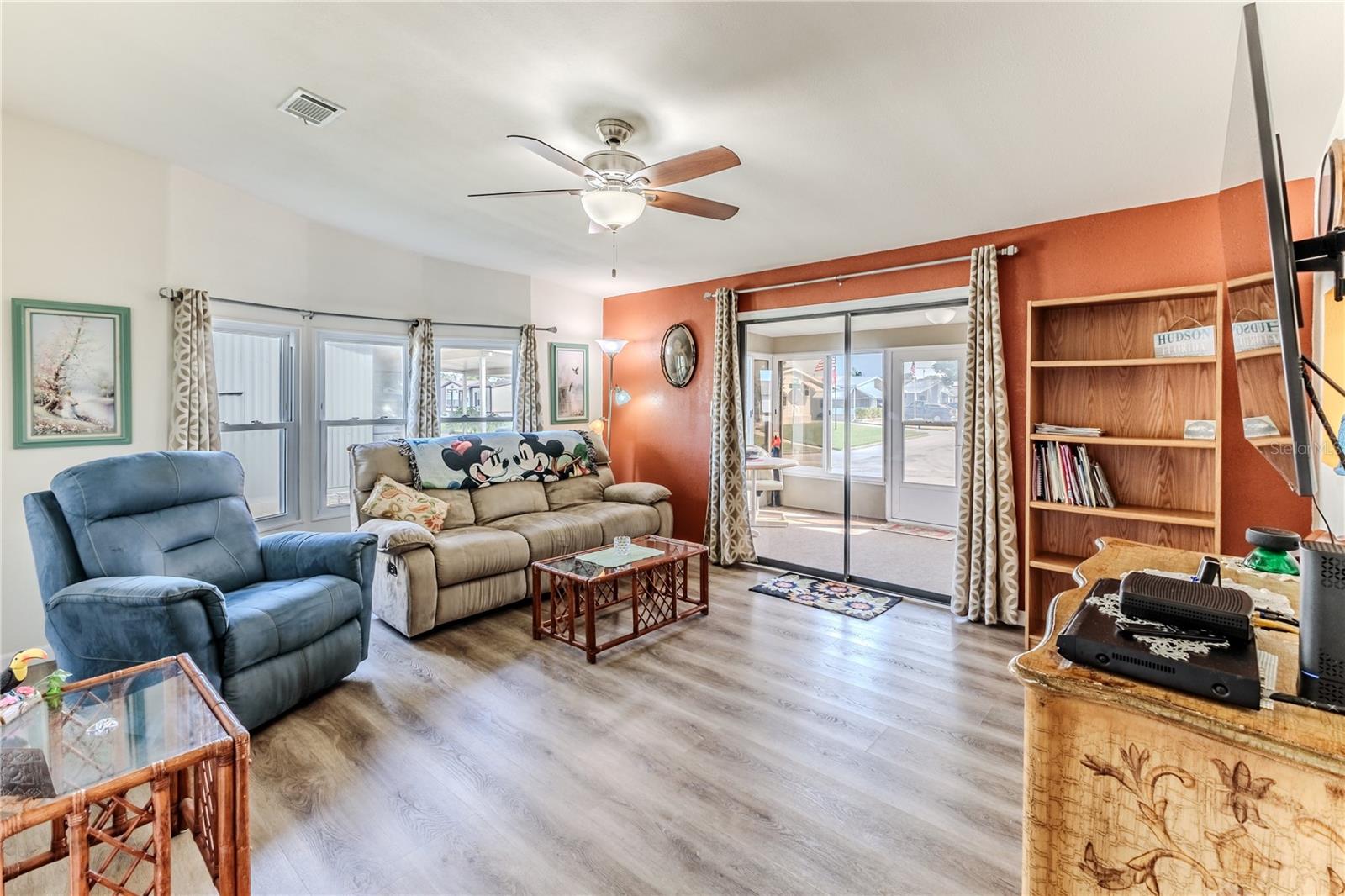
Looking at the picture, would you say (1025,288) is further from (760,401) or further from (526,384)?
(526,384)

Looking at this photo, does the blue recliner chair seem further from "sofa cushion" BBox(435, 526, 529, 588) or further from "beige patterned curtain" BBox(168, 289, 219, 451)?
"beige patterned curtain" BBox(168, 289, 219, 451)

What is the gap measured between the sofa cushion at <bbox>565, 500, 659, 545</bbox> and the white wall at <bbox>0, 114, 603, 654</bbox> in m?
1.93

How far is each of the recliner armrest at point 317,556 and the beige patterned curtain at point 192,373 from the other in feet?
4.04

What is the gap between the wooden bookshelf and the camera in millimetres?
3014

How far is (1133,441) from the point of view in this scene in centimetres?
302

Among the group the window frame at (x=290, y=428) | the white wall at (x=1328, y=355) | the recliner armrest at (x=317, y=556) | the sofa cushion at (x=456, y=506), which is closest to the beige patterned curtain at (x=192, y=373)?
the window frame at (x=290, y=428)

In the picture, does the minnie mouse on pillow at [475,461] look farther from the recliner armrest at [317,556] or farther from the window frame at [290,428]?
the recliner armrest at [317,556]

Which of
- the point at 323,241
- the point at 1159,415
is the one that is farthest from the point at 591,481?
the point at 1159,415

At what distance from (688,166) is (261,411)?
359 centimetres

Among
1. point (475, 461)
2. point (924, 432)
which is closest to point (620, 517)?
point (475, 461)

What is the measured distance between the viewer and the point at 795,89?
2297mm

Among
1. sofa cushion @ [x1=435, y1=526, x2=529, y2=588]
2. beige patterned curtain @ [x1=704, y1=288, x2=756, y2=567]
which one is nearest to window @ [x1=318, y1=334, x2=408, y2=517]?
sofa cushion @ [x1=435, y1=526, x2=529, y2=588]

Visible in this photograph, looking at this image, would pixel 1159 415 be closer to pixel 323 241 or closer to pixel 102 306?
pixel 323 241

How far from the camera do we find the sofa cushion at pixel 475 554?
11.5 ft
